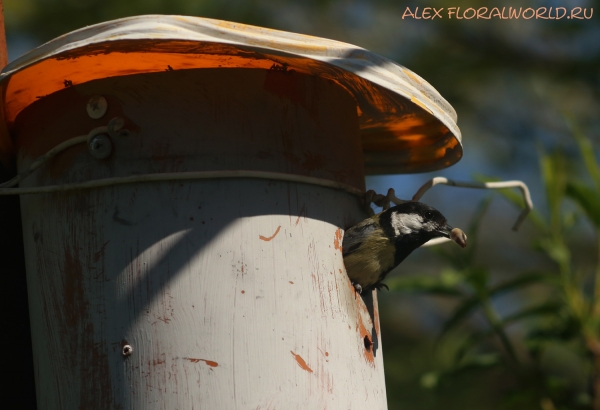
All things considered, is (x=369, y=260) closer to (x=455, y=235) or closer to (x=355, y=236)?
(x=355, y=236)

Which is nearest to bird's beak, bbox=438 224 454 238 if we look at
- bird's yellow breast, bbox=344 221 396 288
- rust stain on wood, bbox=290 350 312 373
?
bird's yellow breast, bbox=344 221 396 288

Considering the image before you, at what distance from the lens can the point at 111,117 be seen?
1.78 metres

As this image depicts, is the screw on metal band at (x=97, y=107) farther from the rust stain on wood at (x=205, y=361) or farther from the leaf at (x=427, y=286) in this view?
the leaf at (x=427, y=286)

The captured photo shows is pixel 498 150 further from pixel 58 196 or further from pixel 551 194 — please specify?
pixel 58 196

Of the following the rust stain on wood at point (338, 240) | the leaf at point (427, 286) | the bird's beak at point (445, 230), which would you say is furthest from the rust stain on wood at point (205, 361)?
the leaf at point (427, 286)

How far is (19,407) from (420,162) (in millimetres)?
1436

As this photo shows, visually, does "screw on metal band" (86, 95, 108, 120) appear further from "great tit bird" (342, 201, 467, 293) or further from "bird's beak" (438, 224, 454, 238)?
"bird's beak" (438, 224, 454, 238)

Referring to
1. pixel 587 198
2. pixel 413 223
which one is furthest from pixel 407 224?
pixel 587 198

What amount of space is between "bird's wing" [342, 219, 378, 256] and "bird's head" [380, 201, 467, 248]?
0.26 ft

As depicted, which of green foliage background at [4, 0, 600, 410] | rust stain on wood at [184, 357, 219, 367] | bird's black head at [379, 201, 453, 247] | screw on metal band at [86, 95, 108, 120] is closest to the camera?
rust stain on wood at [184, 357, 219, 367]

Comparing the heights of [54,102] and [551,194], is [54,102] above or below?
above

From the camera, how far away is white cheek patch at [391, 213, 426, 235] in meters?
2.13

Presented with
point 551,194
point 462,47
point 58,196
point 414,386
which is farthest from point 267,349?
point 462,47

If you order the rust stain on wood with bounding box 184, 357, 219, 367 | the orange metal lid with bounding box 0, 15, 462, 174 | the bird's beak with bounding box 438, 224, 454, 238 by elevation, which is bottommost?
the rust stain on wood with bounding box 184, 357, 219, 367
